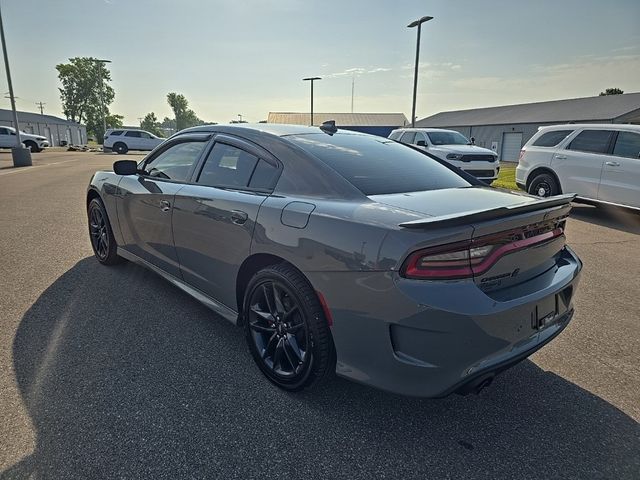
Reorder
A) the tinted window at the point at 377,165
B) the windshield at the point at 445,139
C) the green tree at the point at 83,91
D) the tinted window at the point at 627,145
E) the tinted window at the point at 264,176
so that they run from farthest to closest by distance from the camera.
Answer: the green tree at the point at 83,91, the windshield at the point at 445,139, the tinted window at the point at 627,145, the tinted window at the point at 264,176, the tinted window at the point at 377,165

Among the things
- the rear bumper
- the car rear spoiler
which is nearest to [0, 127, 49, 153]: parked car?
the rear bumper

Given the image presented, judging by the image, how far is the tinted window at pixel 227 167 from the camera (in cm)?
282

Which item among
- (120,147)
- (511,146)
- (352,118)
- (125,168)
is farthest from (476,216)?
(352,118)

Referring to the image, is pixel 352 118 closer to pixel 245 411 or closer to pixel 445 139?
pixel 445 139

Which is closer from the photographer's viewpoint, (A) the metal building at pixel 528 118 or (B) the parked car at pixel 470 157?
(B) the parked car at pixel 470 157

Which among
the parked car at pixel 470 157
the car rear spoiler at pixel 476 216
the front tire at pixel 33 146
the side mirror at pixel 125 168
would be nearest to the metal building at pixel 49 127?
the front tire at pixel 33 146

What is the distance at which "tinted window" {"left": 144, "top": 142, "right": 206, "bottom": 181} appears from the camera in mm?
3318

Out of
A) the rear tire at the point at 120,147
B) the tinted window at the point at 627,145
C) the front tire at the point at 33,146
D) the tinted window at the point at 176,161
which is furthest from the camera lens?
the rear tire at the point at 120,147

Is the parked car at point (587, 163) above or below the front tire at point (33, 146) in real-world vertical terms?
above

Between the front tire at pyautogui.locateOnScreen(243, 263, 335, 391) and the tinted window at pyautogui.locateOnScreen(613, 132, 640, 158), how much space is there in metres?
7.73

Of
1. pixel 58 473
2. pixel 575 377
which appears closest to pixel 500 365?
pixel 575 377

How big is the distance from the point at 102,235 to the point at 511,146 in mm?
39227

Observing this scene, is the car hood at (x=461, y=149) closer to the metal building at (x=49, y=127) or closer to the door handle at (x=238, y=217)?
the door handle at (x=238, y=217)

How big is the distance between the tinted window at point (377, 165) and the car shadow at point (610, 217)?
5808 mm
